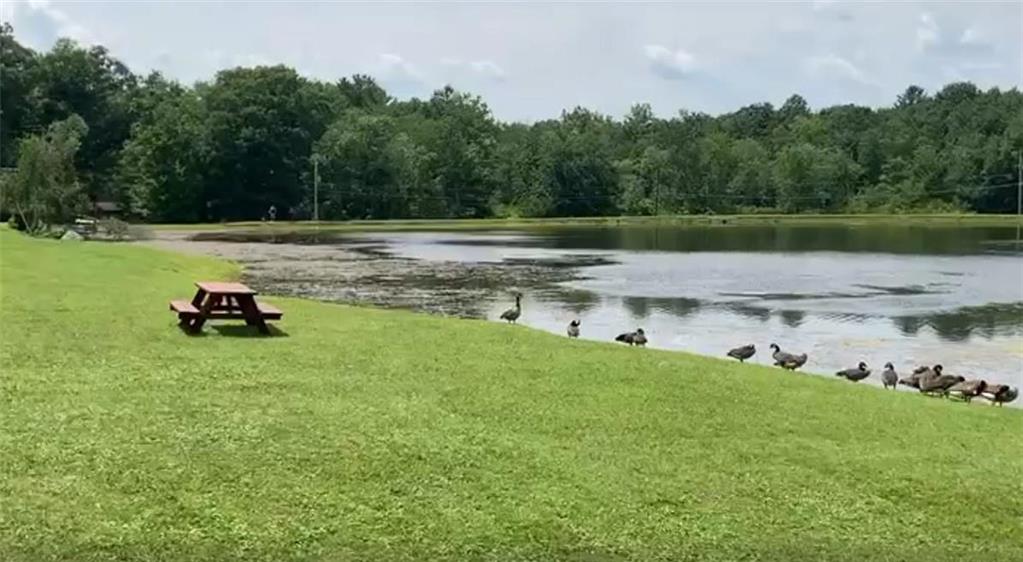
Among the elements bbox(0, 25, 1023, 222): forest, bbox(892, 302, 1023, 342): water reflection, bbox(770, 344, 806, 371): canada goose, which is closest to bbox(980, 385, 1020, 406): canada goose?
bbox(770, 344, 806, 371): canada goose

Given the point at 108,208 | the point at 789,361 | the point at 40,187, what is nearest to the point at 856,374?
the point at 789,361

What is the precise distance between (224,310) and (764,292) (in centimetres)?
2083

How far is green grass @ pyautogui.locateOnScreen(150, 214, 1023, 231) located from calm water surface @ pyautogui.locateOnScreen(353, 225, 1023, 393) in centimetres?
2891

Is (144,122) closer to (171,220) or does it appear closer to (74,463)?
(171,220)

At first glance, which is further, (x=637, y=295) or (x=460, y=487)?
(x=637, y=295)

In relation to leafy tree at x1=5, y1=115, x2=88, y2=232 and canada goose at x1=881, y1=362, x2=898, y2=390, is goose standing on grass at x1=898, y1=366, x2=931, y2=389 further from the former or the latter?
leafy tree at x1=5, y1=115, x2=88, y2=232

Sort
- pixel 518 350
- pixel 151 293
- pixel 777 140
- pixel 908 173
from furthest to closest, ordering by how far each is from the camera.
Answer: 1. pixel 777 140
2. pixel 908 173
3. pixel 151 293
4. pixel 518 350

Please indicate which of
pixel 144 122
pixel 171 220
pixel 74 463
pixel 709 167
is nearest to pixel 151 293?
pixel 74 463

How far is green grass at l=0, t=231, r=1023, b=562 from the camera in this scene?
7289 millimetres

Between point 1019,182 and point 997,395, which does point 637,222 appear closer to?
point 1019,182

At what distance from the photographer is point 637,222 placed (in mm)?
102312

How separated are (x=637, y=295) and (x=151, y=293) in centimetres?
1476

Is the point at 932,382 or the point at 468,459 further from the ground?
the point at 468,459

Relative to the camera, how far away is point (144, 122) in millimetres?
100375
